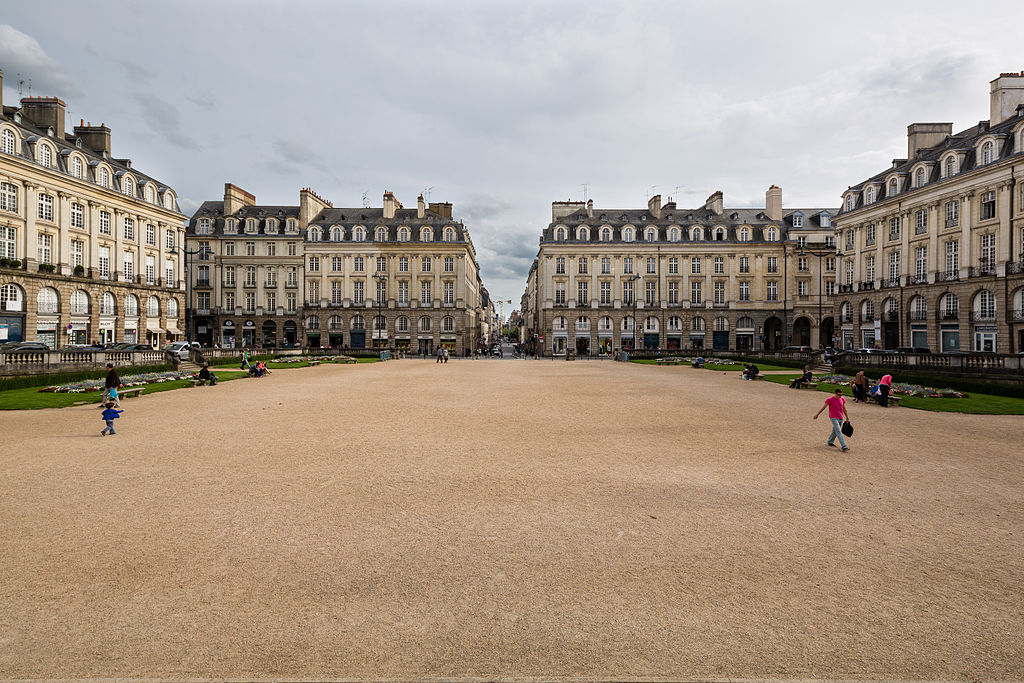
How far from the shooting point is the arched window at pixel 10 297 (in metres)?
41.7

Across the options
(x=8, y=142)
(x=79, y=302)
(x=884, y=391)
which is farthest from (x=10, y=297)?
(x=884, y=391)

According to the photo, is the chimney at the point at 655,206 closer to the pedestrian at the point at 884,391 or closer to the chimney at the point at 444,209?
the chimney at the point at 444,209

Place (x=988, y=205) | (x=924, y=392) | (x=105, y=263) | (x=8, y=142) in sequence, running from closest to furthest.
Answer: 1. (x=924, y=392)
2. (x=8, y=142)
3. (x=988, y=205)
4. (x=105, y=263)

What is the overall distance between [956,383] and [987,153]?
31.0m

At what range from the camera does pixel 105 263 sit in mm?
51125

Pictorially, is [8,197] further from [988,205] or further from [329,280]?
[988,205]

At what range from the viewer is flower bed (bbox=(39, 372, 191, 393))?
21922 mm

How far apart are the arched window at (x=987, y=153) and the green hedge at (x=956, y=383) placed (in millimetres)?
26350

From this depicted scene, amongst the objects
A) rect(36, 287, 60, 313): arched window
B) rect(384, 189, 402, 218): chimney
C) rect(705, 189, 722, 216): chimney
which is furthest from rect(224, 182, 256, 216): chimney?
rect(705, 189, 722, 216): chimney

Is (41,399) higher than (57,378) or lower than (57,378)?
lower

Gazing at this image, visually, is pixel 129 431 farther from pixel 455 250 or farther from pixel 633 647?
pixel 455 250

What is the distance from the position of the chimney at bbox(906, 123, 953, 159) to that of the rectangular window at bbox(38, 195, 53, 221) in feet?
263

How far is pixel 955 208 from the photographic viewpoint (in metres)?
45.0

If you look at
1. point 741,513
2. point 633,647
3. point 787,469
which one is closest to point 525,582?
point 633,647
